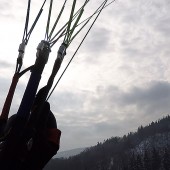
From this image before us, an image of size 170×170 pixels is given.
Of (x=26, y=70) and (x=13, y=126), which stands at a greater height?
(x=26, y=70)

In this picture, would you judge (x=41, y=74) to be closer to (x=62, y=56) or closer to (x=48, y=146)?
(x=62, y=56)

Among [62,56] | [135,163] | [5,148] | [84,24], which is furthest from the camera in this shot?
[135,163]

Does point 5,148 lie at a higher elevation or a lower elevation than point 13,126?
lower

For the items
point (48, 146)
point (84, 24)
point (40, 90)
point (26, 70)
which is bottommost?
→ point (48, 146)

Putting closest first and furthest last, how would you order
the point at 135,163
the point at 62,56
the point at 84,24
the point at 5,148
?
1. the point at 5,148
2. the point at 62,56
3. the point at 84,24
4. the point at 135,163

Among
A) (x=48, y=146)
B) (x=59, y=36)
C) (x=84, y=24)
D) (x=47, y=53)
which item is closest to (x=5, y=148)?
(x=48, y=146)

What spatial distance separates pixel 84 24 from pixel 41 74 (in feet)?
6.09

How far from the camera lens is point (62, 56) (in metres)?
6.35

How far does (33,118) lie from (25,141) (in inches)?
17.9

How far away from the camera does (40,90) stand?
6406mm

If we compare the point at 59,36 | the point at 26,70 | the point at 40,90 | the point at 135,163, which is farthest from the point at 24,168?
the point at 135,163

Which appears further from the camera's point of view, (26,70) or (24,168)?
(26,70)

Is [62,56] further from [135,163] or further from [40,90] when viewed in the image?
[135,163]

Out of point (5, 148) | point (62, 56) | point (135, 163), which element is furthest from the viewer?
point (135, 163)
